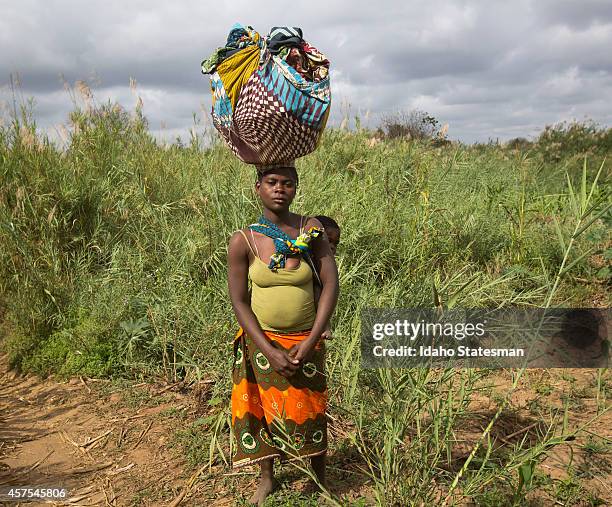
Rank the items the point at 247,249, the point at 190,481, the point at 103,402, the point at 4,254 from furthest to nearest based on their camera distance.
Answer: the point at 4,254, the point at 103,402, the point at 190,481, the point at 247,249

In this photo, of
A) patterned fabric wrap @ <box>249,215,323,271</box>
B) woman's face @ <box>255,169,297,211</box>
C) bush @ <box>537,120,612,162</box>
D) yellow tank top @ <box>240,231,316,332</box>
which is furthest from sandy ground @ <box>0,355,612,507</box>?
bush @ <box>537,120,612,162</box>

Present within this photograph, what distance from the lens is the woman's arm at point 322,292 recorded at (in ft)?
5.77

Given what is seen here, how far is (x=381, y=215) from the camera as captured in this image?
11.9 ft

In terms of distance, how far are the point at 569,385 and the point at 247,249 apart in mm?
2207

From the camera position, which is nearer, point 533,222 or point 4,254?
point 4,254

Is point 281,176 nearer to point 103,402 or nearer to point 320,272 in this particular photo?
point 320,272

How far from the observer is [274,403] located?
1823mm

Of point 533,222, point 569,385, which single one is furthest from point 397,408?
point 533,222

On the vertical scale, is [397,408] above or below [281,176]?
below

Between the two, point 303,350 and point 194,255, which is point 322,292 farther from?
point 194,255

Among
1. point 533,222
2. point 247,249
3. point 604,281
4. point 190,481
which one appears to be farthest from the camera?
point 533,222

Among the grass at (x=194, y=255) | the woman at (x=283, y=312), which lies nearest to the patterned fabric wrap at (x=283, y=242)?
the woman at (x=283, y=312)

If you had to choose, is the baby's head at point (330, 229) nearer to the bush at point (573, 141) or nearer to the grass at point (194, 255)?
the grass at point (194, 255)

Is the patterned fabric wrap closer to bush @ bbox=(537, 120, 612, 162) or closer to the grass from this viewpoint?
the grass
